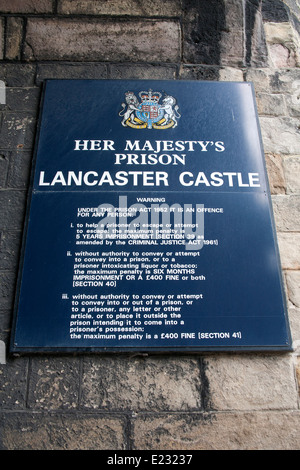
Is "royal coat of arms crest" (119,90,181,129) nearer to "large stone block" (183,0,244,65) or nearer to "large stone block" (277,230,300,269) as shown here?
"large stone block" (183,0,244,65)

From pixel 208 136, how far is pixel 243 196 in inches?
20.4

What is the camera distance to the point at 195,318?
87.9 inches

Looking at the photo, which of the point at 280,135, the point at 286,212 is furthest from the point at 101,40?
the point at 286,212

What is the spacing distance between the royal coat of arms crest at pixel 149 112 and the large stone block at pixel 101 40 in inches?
16.3

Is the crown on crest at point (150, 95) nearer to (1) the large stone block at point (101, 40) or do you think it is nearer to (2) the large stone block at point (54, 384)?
(1) the large stone block at point (101, 40)

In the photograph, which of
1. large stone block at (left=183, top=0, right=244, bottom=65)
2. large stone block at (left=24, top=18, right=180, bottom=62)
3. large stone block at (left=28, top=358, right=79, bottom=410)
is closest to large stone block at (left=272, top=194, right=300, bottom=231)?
large stone block at (left=183, top=0, right=244, bottom=65)

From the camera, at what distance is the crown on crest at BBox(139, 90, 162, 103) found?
2.89 metres

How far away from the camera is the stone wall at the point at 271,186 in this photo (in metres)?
2.09

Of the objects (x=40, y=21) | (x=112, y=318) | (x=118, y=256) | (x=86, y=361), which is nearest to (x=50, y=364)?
(x=86, y=361)

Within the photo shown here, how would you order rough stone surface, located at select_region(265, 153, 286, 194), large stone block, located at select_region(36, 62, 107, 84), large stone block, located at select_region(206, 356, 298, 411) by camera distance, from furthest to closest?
1. large stone block, located at select_region(36, 62, 107, 84)
2. rough stone surface, located at select_region(265, 153, 286, 194)
3. large stone block, located at select_region(206, 356, 298, 411)

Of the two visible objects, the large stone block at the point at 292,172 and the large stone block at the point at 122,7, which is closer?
the large stone block at the point at 292,172

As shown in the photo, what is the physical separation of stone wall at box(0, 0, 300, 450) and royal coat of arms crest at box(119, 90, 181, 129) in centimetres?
26

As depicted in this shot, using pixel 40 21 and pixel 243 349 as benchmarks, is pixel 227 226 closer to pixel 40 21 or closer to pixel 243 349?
pixel 243 349

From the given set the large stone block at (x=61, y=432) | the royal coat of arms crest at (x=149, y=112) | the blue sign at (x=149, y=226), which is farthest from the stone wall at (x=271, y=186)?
the royal coat of arms crest at (x=149, y=112)
